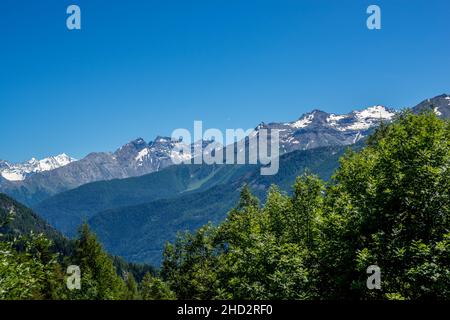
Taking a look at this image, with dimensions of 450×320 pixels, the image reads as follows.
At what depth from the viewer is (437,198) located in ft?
77.1

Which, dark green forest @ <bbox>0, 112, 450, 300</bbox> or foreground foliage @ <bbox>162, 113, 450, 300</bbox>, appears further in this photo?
foreground foliage @ <bbox>162, 113, 450, 300</bbox>

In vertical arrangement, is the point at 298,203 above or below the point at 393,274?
above

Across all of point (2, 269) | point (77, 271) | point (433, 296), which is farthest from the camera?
point (77, 271)

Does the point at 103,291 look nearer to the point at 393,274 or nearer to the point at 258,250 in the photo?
the point at 258,250

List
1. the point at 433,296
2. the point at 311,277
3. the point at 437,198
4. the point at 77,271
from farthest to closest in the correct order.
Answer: the point at 77,271
the point at 311,277
the point at 437,198
the point at 433,296

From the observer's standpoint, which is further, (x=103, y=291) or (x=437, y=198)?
(x=103, y=291)

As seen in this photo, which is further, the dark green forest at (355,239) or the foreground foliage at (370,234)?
the foreground foliage at (370,234)

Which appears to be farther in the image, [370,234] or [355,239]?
[355,239]

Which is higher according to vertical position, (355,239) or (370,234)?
(370,234)
